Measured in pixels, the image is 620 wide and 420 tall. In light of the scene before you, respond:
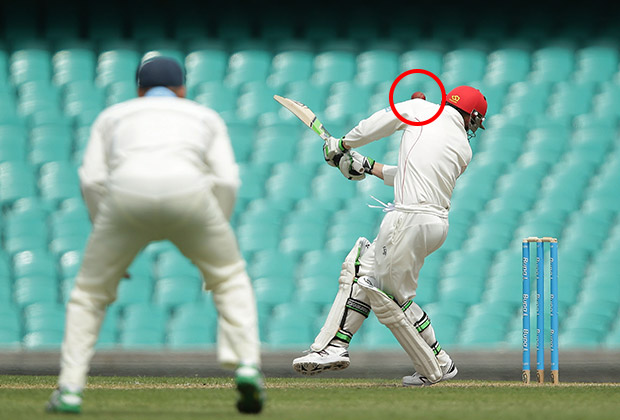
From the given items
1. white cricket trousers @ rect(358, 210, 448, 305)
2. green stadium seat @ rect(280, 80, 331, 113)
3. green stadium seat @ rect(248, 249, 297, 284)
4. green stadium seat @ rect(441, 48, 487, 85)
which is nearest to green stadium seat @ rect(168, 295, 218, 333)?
green stadium seat @ rect(248, 249, 297, 284)

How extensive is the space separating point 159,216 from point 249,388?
0.62 m

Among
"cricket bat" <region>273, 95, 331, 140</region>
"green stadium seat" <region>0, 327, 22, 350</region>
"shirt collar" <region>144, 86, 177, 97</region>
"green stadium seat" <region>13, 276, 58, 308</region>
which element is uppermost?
"shirt collar" <region>144, 86, 177, 97</region>

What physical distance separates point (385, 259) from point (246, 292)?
1.62 meters

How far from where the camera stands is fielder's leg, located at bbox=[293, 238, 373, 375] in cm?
472

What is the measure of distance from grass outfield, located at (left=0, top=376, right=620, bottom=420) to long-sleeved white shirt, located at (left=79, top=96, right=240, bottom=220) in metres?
0.73

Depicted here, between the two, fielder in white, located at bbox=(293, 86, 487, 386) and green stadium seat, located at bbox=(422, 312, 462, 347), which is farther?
green stadium seat, located at bbox=(422, 312, 462, 347)

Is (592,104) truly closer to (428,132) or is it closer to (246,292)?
(428,132)

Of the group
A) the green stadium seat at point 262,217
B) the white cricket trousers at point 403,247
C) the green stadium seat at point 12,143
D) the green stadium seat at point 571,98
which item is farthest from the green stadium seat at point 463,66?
the white cricket trousers at point 403,247

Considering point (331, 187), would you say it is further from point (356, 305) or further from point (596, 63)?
point (356, 305)

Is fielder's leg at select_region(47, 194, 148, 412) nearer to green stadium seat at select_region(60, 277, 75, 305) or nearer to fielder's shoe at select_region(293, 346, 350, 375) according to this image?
fielder's shoe at select_region(293, 346, 350, 375)

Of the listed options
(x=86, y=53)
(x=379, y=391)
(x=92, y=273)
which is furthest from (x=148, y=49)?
(x=92, y=273)

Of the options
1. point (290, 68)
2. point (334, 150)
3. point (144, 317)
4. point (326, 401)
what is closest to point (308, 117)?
point (334, 150)

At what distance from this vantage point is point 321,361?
471 centimetres

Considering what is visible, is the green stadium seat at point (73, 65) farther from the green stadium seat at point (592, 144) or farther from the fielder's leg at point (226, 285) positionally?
the fielder's leg at point (226, 285)
